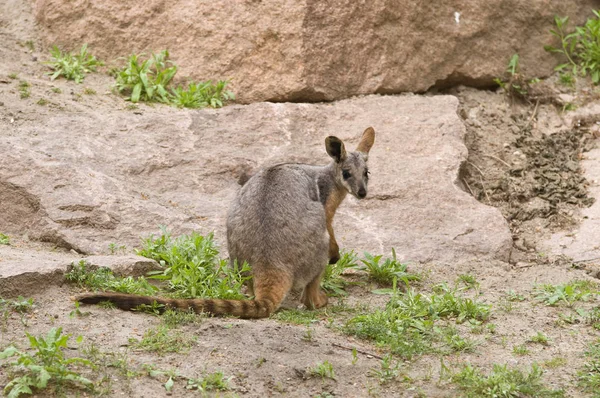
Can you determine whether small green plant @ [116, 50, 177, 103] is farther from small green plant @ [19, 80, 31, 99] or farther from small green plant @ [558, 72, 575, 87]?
small green plant @ [558, 72, 575, 87]

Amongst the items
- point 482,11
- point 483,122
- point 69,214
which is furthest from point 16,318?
point 482,11

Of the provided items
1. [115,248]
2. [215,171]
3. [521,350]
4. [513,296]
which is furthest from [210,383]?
[215,171]

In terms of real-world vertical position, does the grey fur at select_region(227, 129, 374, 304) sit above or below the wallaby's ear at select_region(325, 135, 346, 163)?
below

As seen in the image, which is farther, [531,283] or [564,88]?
[564,88]

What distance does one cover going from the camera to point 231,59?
10.9 meters

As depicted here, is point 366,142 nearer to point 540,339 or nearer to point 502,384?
point 540,339

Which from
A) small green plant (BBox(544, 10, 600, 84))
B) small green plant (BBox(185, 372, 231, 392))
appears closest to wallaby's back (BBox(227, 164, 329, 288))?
small green plant (BBox(185, 372, 231, 392))

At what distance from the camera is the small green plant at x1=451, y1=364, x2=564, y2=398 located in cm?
607

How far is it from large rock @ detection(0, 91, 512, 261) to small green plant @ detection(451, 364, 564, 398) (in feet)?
8.87

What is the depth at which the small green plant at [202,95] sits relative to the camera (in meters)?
10.6

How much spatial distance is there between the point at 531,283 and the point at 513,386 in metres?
2.62

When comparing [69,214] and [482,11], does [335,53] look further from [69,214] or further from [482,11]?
[69,214]

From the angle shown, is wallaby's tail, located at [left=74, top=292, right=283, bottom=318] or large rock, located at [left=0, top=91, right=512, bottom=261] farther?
large rock, located at [left=0, top=91, right=512, bottom=261]

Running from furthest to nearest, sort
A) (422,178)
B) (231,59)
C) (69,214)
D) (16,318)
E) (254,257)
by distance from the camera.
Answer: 1. (231,59)
2. (422,178)
3. (69,214)
4. (254,257)
5. (16,318)
